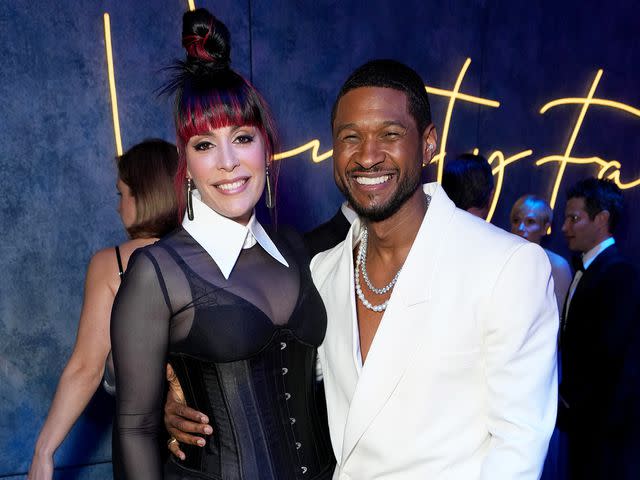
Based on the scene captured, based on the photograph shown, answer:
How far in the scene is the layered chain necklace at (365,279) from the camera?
171 cm

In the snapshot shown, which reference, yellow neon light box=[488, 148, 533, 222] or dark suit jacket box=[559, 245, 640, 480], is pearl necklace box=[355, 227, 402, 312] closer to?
dark suit jacket box=[559, 245, 640, 480]

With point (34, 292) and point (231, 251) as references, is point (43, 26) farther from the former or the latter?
point (231, 251)

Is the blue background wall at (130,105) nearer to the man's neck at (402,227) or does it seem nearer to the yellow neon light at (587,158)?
the yellow neon light at (587,158)

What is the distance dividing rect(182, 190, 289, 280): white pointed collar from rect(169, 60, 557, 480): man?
30cm

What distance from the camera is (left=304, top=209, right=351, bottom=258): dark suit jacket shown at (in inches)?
98.8

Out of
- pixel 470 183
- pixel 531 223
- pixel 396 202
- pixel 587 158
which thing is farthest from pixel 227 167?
pixel 587 158

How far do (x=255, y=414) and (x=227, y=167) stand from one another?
68cm

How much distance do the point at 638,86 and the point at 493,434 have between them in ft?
14.2

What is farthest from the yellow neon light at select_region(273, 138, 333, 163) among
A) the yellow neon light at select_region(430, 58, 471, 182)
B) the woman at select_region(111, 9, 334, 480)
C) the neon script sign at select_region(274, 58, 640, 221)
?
the woman at select_region(111, 9, 334, 480)

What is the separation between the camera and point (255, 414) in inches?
67.9

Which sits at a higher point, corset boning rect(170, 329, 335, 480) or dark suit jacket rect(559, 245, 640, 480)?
corset boning rect(170, 329, 335, 480)

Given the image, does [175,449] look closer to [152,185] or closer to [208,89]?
[208,89]

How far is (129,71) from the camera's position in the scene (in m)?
3.43

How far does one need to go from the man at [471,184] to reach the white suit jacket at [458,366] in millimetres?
1743
